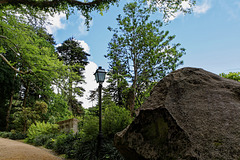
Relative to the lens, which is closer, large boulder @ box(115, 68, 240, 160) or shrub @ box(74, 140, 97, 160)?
large boulder @ box(115, 68, 240, 160)

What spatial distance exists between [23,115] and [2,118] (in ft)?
24.4

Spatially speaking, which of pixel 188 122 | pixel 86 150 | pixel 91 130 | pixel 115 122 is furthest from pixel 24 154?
pixel 188 122

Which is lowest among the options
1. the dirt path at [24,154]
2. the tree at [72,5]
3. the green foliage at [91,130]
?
the dirt path at [24,154]

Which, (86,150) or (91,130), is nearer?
(86,150)

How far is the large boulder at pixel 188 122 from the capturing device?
5.73ft

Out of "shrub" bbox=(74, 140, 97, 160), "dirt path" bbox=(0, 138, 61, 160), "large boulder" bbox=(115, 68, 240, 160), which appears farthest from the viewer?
"dirt path" bbox=(0, 138, 61, 160)

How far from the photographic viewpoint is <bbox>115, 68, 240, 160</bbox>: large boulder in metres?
1.75

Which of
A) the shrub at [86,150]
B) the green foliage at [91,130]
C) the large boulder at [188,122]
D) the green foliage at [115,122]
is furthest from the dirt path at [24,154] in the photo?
the large boulder at [188,122]

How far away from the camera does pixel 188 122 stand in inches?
77.8

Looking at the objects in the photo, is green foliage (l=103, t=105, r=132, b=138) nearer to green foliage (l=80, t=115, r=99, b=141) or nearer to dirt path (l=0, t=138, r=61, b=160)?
green foliage (l=80, t=115, r=99, b=141)

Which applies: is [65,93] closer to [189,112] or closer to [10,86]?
[189,112]

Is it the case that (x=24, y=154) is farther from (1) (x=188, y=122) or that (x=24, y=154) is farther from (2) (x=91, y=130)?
(1) (x=188, y=122)

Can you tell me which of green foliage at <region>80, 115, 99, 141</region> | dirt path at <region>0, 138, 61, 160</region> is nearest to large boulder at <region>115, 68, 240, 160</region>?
green foliage at <region>80, 115, 99, 141</region>

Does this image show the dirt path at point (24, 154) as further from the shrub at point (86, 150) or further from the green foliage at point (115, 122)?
the green foliage at point (115, 122)
